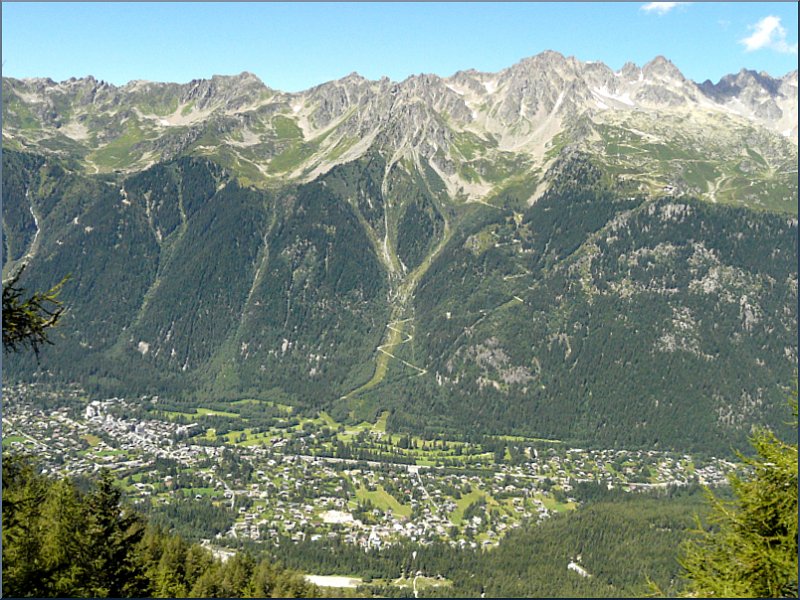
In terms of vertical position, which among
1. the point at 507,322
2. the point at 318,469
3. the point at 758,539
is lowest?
the point at 318,469

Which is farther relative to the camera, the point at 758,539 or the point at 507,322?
the point at 507,322

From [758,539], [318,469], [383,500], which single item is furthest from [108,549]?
[318,469]

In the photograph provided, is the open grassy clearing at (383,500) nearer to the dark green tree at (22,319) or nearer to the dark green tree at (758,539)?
the dark green tree at (758,539)

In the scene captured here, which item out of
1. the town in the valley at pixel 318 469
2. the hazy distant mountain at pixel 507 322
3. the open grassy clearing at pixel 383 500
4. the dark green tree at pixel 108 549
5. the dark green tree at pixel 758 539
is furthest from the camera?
the hazy distant mountain at pixel 507 322

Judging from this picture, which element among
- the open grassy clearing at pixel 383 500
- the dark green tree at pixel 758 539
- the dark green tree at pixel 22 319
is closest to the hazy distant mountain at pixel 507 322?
the open grassy clearing at pixel 383 500

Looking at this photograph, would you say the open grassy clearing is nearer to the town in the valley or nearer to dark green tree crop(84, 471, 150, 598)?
the town in the valley

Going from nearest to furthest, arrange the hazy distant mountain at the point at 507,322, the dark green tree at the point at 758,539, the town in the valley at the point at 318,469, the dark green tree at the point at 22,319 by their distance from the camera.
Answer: the dark green tree at the point at 22,319, the dark green tree at the point at 758,539, the town in the valley at the point at 318,469, the hazy distant mountain at the point at 507,322

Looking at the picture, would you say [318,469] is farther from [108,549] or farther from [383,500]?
[108,549]

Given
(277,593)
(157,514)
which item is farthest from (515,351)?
(277,593)

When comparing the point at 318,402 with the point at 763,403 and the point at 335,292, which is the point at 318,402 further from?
the point at 763,403
